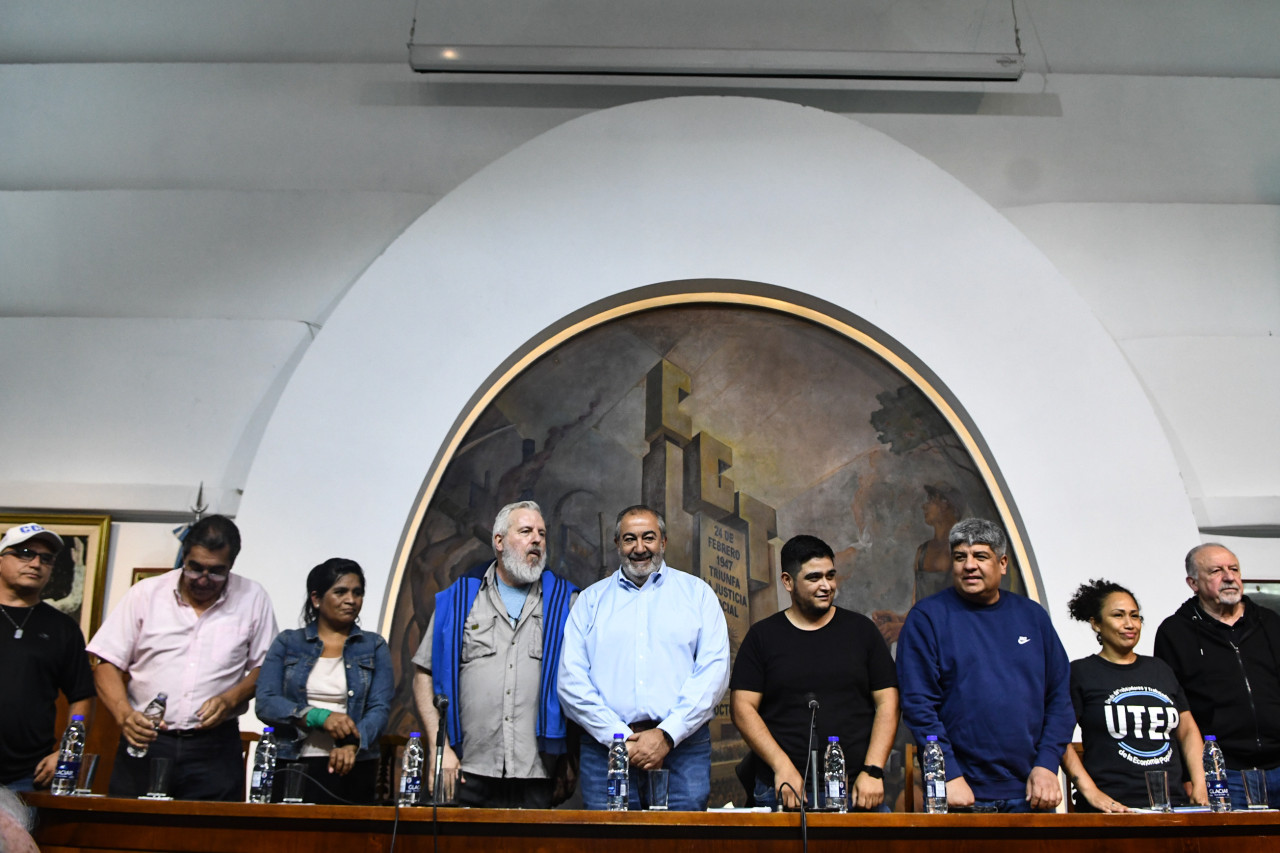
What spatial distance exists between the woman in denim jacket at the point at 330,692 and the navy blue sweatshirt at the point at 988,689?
180 cm

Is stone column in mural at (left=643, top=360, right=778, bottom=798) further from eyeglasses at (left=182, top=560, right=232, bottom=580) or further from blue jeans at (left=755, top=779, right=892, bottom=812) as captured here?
eyeglasses at (left=182, top=560, right=232, bottom=580)

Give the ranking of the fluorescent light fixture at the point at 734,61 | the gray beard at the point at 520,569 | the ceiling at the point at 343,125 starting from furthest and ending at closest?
the ceiling at the point at 343,125, the fluorescent light fixture at the point at 734,61, the gray beard at the point at 520,569

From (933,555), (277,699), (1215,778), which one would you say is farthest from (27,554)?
(1215,778)

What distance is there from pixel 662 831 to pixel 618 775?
32cm

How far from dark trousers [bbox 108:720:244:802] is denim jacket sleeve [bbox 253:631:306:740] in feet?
0.90

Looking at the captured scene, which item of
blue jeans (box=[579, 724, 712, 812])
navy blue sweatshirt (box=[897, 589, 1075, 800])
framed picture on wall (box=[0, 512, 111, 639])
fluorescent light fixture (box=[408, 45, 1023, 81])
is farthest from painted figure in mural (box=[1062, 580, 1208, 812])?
framed picture on wall (box=[0, 512, 111, 639])

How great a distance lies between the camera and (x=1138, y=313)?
18.4 ft

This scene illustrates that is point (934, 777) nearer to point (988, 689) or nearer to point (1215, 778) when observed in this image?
point (988, 689)

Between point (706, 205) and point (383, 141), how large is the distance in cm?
190

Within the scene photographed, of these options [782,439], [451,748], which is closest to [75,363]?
[451,748]

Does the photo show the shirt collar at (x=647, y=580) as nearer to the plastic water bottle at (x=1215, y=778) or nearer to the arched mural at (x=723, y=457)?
the arched mural at (x=723, y=457)

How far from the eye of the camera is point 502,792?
137 inches

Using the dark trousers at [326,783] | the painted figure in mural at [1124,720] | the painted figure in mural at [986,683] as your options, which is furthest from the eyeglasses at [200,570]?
the painted figure in mural at [1124,720]

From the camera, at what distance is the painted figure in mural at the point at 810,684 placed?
3217 millimetres
